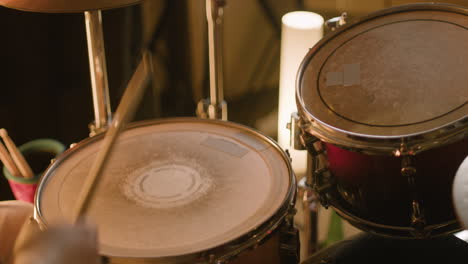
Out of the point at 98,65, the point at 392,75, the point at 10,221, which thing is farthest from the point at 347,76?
the point at 10,221

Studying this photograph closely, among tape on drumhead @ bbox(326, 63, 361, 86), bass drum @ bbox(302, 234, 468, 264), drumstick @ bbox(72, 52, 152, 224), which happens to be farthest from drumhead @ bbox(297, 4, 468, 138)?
drumstick @ bbox(72, 52, 152, 224)

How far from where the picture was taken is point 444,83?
3.59 feet

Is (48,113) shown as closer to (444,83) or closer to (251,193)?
(251,193)

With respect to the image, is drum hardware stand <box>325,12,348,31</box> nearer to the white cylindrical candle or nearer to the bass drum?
the white cylindrical candle

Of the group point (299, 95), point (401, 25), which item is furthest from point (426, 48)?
point (299, 95)

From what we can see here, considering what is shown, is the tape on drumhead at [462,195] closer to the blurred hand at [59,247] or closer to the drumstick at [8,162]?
the blurred hand at [59,247]

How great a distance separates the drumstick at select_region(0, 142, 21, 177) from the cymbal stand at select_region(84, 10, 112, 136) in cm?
25

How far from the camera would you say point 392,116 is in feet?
3.57

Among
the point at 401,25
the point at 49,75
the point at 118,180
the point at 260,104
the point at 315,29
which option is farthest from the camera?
the point at 260,104

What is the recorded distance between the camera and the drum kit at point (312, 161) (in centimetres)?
97

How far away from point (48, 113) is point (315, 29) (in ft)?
3.16

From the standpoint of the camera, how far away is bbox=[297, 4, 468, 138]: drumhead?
1065 millimetres

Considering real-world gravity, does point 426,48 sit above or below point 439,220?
above

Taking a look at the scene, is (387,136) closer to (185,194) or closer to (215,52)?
(185,194)
